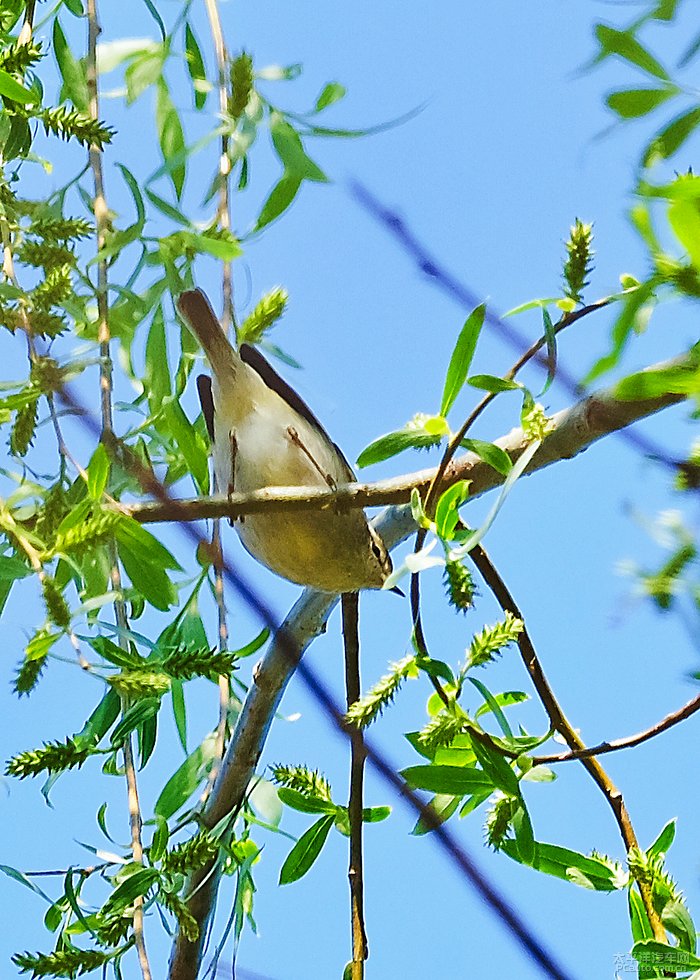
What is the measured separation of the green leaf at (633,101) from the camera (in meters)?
0.60

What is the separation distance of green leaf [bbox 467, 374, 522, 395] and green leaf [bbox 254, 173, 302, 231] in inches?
11.2

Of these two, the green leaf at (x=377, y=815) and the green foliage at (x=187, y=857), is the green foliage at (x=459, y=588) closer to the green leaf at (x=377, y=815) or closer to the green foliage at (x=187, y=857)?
the green foliage at (x=187, y=857)

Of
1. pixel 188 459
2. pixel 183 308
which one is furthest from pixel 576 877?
pixel 183 308

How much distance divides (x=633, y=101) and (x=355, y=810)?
0.64m

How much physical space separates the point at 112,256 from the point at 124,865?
0.51 metres

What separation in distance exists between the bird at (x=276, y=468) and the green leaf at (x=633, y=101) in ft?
2.02

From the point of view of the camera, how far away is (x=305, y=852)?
998 millimetres

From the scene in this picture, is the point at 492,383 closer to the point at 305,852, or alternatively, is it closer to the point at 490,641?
the point at 490,641

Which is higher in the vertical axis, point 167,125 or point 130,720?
point 167,125

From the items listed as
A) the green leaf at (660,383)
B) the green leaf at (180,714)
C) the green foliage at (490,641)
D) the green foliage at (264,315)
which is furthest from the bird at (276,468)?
the green leaf at (660,383)

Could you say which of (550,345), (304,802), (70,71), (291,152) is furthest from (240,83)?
(304,802)

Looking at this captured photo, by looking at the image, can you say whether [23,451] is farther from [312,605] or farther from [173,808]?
[312,605]

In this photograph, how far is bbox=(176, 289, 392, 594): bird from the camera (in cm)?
128

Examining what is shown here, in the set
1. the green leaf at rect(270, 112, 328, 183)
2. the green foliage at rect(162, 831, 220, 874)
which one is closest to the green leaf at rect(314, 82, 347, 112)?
the green leaf at rect(270, 112, 328, 183)
